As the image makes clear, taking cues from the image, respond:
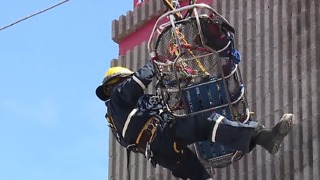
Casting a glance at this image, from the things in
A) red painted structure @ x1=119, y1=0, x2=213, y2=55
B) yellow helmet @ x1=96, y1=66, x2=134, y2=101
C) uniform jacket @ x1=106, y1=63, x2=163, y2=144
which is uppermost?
red painted structure @ x1=119, y1=0, x2=213, y2=55

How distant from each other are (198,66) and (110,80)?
40.3 inches

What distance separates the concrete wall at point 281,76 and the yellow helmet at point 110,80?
108 inches

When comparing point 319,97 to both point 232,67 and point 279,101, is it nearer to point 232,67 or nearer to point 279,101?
point 279,101

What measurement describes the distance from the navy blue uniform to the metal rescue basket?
138 mm

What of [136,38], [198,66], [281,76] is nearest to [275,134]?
[198,66]

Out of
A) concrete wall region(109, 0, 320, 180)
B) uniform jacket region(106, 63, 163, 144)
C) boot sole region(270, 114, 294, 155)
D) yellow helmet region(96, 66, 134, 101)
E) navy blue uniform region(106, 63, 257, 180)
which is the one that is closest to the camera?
boot sole region(270, 114, 294, 155)

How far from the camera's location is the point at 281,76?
14.8 m

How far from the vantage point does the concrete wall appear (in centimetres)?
1421

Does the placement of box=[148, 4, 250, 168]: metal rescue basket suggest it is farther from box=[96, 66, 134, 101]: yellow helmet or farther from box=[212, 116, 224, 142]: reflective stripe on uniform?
box=[96, 66, 134, 101]: yellow helmet

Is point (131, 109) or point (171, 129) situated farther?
point (131, 109)

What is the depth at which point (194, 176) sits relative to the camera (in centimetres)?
1215

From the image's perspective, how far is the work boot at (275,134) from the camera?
11.2 meters

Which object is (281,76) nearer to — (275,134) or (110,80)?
(110,80)

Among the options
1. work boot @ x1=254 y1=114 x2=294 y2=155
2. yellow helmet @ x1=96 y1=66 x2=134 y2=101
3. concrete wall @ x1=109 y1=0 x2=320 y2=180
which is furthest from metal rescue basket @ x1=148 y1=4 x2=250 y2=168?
concrete wall @ x1=109 y1=0 x2=320 y2=180
